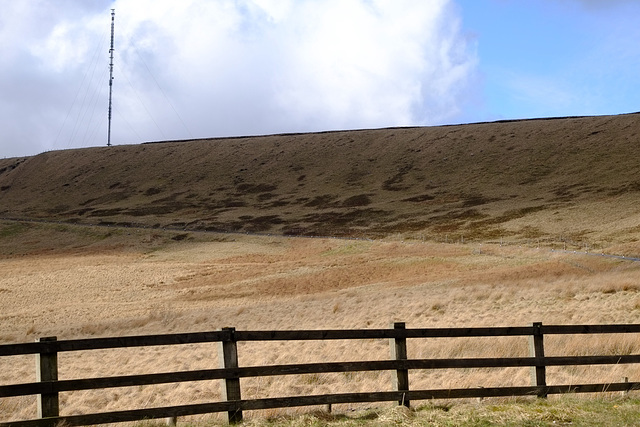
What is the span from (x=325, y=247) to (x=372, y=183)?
183ft

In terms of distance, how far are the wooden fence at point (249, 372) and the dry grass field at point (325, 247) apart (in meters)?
0.90

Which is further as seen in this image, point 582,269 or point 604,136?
point 604,136

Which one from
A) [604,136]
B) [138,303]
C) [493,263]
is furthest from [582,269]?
[604,136]

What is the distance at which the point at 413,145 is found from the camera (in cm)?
14325

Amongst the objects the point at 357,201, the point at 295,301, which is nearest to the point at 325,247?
the point at 295,301

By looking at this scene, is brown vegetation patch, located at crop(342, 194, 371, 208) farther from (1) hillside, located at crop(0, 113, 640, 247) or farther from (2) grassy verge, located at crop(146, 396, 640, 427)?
(2) grassy verge, located at crop(146, 396, 640, 427)

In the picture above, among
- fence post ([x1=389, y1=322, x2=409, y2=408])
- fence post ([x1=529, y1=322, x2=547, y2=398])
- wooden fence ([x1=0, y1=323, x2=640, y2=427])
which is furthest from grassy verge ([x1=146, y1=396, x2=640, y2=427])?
fence post ([x1=529, y1=322, x2=547, y2=398])

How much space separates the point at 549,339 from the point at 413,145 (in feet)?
422

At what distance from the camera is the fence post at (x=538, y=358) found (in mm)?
10336

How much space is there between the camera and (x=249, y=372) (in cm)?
906

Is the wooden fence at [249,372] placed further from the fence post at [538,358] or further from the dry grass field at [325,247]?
the dry grass field at [325,247]

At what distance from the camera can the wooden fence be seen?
8352 mm

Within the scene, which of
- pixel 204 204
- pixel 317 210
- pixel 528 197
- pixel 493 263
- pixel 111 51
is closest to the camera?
pixel 493 263

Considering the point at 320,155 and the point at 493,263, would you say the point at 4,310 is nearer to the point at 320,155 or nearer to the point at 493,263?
the point at 493,263
